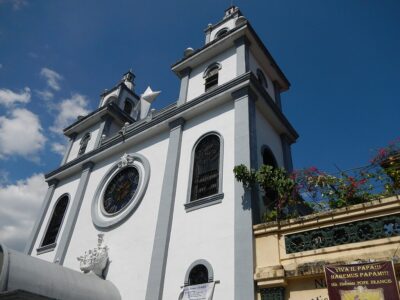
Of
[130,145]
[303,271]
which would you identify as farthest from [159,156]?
[303,271]

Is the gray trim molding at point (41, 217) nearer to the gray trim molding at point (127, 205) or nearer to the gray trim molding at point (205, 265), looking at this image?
the gray trim molding at point (127, 205)

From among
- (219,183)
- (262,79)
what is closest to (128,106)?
(262,79)

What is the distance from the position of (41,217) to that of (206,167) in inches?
375

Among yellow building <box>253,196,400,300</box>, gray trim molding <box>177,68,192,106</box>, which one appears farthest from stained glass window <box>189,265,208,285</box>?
gray trim molding <box>177,68,192,106</box>

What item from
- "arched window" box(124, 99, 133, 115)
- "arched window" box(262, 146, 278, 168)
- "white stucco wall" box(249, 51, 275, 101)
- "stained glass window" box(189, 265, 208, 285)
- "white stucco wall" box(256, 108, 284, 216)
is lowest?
"stained glass window" box(189, 265, 208, 285)

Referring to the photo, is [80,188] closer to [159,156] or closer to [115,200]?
[115,200]

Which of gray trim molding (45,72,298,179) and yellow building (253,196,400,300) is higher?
gray trim molding (45,72,298,179)

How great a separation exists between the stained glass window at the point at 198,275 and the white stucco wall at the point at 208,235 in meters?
0.21

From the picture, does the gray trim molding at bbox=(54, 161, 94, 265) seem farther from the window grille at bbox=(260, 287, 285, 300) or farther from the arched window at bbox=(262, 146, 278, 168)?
the window grille at bbox=(260, 287, 285, 300)

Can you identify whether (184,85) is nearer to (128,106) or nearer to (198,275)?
(128,106)

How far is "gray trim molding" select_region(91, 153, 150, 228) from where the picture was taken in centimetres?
1130

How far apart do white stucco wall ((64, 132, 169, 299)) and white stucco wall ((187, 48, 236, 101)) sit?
2102 millimetres

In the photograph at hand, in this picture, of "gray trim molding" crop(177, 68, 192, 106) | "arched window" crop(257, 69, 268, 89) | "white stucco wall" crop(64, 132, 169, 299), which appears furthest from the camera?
"arched window" crop(257, 69, 268, 89)

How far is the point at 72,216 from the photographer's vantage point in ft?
44.0
